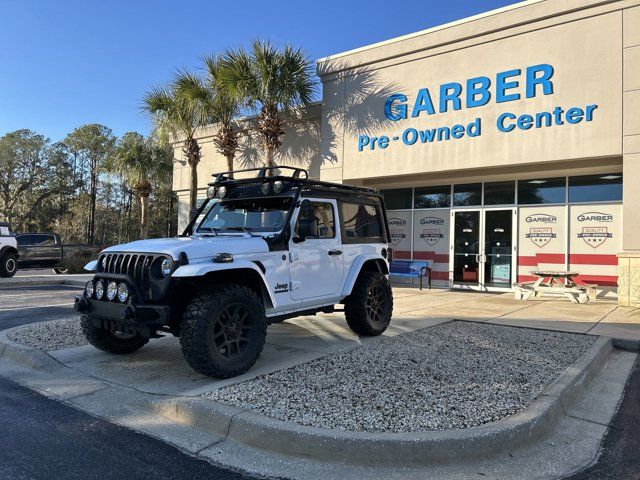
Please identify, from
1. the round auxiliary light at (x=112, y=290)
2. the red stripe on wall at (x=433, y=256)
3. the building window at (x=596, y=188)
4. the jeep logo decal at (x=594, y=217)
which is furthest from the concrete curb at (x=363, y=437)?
the red stripe on wall at (x=433, y=256)

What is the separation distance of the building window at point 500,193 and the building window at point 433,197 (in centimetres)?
119

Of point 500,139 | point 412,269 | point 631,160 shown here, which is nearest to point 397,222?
point 412,269

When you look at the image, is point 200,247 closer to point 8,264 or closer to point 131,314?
point 131,314

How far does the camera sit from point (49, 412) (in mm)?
4461

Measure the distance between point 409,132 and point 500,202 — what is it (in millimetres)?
3268

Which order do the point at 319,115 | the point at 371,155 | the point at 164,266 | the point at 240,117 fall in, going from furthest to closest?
the point at 240,117 → the point at 319,115 → the point at 371,155 → the point at 164,266

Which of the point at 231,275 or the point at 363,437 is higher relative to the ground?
the point at 231,275

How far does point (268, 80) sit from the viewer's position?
14500 millimetres

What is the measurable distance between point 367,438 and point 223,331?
202cm

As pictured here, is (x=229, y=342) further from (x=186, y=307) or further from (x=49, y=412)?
(x=49, y=412)

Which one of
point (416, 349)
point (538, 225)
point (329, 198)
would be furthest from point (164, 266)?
point (538, 225)

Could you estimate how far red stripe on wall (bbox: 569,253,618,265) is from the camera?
1231cm

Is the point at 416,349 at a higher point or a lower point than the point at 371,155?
lower

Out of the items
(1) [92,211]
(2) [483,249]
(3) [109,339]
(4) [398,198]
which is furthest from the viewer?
(1) [92,211]
